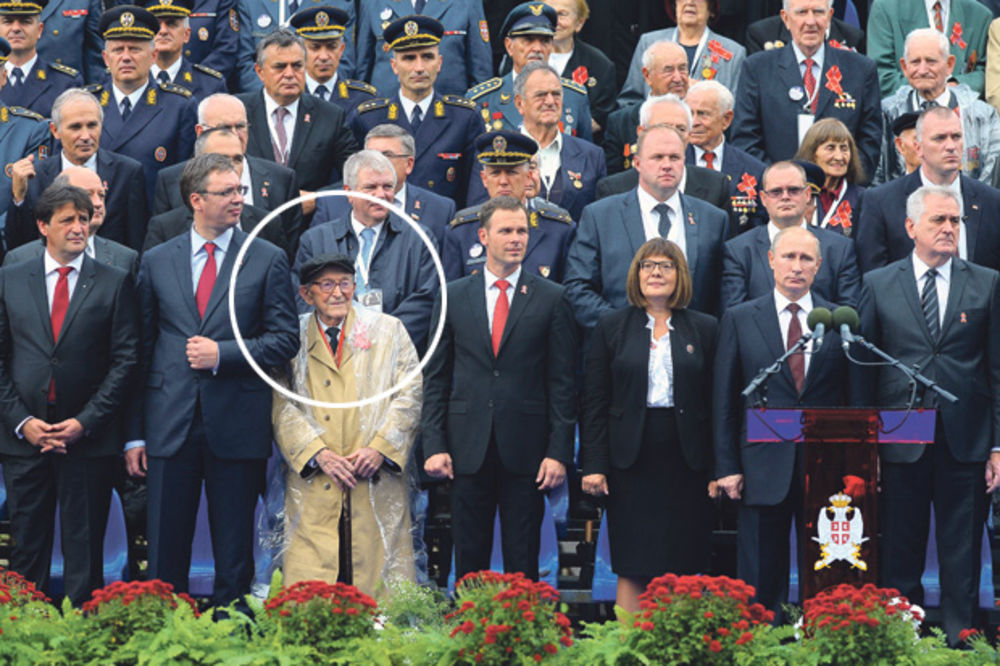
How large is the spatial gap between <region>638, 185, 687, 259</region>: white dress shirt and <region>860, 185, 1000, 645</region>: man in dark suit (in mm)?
1076

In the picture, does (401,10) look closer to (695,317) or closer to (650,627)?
(695,317)

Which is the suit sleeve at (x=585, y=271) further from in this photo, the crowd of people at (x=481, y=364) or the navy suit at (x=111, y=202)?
the navy suit at (x=111, y=202)

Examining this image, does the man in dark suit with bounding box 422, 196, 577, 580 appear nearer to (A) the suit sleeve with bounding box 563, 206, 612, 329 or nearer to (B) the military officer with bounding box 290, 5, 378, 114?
(A) the suit sleeve with bounding box 563, 206, 612, 329

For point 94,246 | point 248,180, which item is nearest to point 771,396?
point 248,180

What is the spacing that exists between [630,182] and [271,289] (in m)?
2.34

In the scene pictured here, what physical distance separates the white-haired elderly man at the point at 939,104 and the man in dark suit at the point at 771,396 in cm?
264

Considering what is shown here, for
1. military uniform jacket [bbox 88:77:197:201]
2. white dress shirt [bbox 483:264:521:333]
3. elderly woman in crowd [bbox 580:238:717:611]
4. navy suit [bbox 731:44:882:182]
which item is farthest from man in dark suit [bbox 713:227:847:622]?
military uniform jacket [bbox 88:77:197:201]

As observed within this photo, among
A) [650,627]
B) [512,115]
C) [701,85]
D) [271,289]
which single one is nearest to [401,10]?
[512,115]

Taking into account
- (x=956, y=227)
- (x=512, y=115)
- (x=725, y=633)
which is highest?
(x=512, y=115)

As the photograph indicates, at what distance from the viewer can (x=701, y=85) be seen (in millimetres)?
10727

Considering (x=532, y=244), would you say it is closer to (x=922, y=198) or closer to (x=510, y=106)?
(x=510, y=106)

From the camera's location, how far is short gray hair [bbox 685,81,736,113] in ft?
34.7

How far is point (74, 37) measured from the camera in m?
12.2

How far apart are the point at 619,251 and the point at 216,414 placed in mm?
2259
